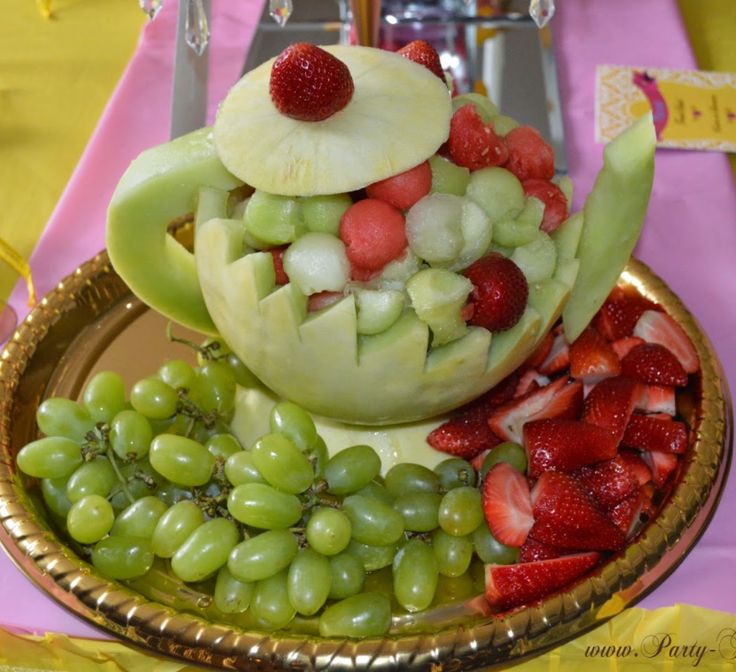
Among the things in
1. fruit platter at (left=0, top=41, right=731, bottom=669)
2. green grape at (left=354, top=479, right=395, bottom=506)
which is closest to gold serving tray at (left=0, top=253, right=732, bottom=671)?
fruit platter at (left=0, top=41, right=731, bottom=669)

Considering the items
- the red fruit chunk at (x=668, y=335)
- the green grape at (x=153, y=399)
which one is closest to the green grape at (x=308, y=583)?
the green grape at (x=153, y=399)

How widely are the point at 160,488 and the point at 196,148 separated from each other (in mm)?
306

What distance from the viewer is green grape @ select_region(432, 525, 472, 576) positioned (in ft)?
2.55

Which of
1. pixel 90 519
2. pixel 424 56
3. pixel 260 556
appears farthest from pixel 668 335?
pixel 90 519

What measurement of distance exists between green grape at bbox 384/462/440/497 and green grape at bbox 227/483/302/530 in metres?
0.11

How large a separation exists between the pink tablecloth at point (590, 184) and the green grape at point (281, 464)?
205mm

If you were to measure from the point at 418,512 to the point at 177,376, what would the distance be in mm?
271

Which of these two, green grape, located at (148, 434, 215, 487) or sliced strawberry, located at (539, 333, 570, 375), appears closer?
green grape, located at (148, 434, 215, 487)

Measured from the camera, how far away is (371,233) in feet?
2.32

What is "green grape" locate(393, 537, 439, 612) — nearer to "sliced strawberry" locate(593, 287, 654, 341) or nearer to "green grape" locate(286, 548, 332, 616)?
"green grape" locate(286, 548, 332, 616)

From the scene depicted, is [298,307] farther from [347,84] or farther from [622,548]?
[622,548]

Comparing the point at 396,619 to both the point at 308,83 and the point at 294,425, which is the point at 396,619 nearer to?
the point at 294,425

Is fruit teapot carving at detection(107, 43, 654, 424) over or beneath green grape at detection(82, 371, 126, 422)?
over

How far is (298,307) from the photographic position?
0.72 meters
